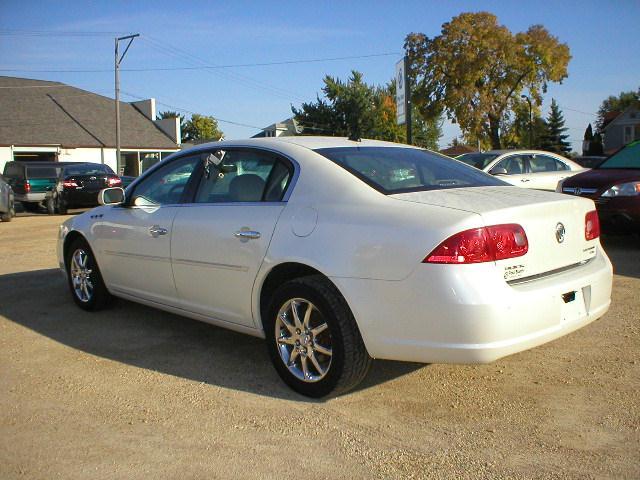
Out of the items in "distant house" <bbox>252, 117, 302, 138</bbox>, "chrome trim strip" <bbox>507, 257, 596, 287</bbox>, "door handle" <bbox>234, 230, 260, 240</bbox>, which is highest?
"distant house" <bbox>252, 117, 302, 138</bbox>

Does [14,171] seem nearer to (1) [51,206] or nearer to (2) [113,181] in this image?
(1) [51,206]

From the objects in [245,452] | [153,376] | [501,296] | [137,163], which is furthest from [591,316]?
[137,163]

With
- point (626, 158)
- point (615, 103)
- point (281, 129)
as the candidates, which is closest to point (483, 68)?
point (281, 129)

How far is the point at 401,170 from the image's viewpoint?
13.5ft

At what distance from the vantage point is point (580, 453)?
3.05 metres

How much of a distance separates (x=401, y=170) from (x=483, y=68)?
145ft

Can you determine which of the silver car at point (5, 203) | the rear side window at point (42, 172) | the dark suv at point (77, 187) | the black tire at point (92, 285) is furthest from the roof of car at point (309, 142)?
the rear side window at point (42, 172)

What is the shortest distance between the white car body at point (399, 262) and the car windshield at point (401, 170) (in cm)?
11

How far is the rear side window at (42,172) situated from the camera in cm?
2094

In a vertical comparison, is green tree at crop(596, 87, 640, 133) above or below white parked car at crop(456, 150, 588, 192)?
above

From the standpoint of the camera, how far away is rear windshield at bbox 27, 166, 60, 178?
2094 centimetres

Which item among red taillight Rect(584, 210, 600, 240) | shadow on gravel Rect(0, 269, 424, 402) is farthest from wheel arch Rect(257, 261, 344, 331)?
red taillight Rect(584, 210, 600, 240)

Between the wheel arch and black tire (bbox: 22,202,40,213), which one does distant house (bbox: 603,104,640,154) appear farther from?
the wheel arch

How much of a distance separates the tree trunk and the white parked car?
113 ft
